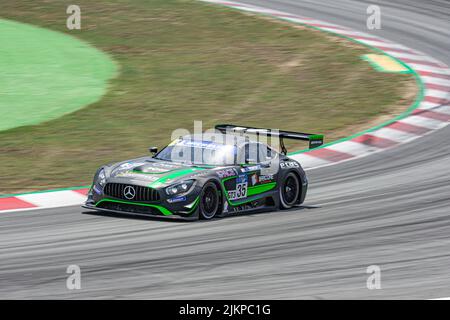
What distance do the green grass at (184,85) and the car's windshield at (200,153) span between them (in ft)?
7.39

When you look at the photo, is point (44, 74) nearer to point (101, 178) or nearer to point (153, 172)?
point (101, 178)

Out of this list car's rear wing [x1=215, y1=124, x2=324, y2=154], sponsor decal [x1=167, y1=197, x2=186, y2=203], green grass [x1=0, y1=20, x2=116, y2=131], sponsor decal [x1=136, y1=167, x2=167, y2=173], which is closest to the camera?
sponsor decal [x1=167, y1=197, x2=186, y2=203]

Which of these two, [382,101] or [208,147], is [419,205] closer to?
[208,147]

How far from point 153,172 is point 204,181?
0.76 metres

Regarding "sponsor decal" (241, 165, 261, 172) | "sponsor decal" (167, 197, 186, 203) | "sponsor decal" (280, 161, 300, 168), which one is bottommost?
"sponsor decal" (167, 197, 186, 203)

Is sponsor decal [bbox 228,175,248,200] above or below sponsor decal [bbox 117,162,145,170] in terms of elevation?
below

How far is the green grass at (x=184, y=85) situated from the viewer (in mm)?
19047

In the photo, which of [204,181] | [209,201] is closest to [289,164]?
[209,201]

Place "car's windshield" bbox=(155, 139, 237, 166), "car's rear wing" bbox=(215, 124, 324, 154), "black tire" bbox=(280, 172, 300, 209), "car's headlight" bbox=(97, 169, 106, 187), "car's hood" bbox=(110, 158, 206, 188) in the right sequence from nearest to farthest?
"car's hood" bbox=(110, 158, 206, 188)
"car's headlight" bbox=(97, 169, 106, 187)
"car's rear wing" bbox=(215, 124, 324, 154)
"car's windshield" bbox=(155, 139, 237, 166)
"black tire" bbox=(280, 172, 300, 209)

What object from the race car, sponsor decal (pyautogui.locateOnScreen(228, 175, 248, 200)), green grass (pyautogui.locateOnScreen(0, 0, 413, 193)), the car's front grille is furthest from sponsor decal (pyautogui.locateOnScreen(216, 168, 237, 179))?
green grass (pyautogui.locateOnScreen(0, 0, 413, 193))

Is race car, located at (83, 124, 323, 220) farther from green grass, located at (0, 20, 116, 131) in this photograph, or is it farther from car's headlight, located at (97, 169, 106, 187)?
green grass, located at (0, 20, 116, 131)

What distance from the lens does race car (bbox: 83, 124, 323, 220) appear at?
14094mm

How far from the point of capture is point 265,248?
12.7 metres

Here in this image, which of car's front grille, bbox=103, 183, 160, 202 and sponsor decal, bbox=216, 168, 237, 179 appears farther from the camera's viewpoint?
sponsor decal, bbox=216, 168, 237, 179
